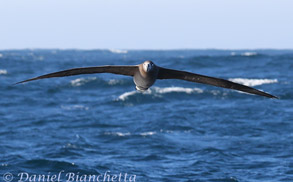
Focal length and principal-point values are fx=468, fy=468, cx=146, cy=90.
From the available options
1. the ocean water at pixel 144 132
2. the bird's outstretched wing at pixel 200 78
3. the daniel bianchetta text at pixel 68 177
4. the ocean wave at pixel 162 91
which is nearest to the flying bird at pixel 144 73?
the bird's outstretched wing at pixel 200 78

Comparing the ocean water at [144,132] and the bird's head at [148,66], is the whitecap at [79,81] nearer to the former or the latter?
the ocean water at [144,132]

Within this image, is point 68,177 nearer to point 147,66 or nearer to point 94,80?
point 147,66

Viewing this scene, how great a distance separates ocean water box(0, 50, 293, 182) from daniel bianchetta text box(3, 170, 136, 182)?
0.05 meters

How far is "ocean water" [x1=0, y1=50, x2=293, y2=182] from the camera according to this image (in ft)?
76.2

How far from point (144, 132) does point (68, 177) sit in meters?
11.0

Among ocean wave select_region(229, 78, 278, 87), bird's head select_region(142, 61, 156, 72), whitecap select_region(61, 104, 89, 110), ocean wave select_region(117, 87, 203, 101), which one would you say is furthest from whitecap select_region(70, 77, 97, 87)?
bird's head select_region(142, 61, 156, 72)

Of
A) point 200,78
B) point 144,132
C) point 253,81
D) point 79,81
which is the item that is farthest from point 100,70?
point 79,81

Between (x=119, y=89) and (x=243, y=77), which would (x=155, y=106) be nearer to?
(x=119, y=89)

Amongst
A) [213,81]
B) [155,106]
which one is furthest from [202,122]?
[213,81]

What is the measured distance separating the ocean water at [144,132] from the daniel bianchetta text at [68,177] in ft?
0.15

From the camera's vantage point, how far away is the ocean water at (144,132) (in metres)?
23.2

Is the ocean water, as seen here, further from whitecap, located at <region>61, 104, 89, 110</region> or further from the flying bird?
the flying bird

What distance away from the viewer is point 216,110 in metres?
41.6

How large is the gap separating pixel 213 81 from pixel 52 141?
21.7 meters
